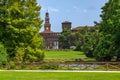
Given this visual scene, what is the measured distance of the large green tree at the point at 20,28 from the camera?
162 ft

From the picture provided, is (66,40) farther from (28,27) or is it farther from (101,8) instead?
(28,27)

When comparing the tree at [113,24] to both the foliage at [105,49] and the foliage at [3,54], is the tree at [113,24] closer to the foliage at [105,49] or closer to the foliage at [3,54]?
the foliage at [105,49]

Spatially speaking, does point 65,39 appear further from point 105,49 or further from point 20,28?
point 20,28

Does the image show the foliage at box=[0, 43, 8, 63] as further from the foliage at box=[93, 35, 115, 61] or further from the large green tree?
the foliage at box=[93, 35, 115, 61]

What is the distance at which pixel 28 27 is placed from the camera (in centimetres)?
5053

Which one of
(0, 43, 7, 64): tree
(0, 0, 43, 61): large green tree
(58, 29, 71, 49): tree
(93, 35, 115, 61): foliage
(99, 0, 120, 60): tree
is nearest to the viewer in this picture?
(0, 43, 7, 64): tree

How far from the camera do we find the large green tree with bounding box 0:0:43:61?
49.4 metres

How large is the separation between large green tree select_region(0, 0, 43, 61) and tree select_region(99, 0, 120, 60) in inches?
535

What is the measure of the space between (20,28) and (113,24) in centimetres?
1658

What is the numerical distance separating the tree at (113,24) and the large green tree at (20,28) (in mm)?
13577

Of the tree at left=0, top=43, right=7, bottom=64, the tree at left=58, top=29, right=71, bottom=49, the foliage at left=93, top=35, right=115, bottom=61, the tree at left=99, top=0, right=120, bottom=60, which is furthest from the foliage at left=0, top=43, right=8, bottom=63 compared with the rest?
the tree at left=58, top=29, right=71, bottom=49

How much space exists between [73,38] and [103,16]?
4279 inches

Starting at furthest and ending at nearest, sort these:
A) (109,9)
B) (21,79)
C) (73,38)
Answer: (73,38)
(109,9)
(21,79)

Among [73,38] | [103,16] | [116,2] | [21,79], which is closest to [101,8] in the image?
[103,16]
